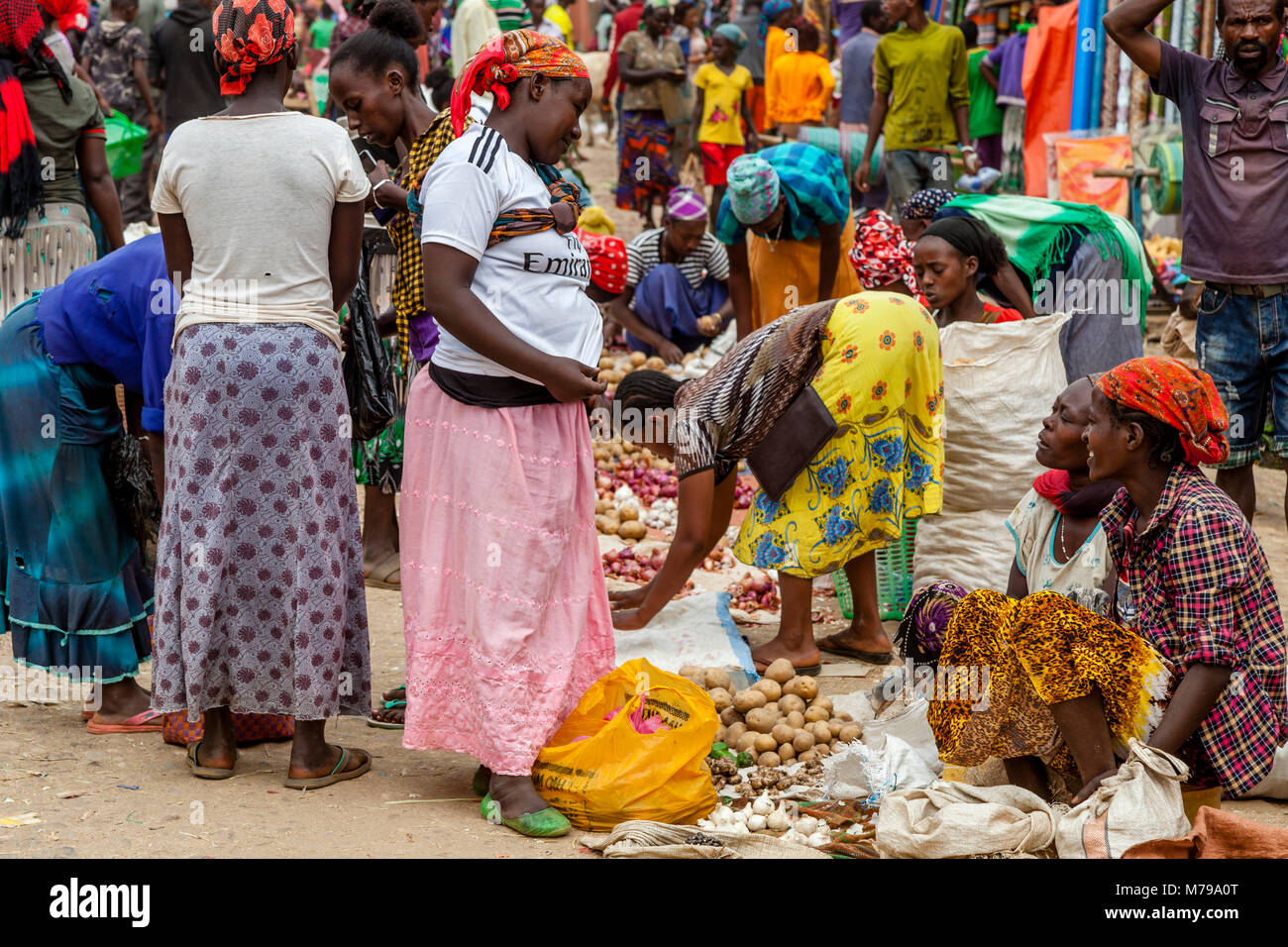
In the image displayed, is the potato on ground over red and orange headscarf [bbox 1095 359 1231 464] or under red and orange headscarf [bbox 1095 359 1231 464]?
under

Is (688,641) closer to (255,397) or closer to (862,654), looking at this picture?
(862,654)

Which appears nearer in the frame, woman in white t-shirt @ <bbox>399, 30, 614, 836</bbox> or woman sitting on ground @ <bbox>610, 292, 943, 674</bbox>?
woman in white t-shirt @ <bbox>399, 30, 614, 836</bbox>

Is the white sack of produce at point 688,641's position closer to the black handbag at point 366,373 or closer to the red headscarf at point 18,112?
the black handbag at point 366,373

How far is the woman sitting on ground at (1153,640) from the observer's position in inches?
123

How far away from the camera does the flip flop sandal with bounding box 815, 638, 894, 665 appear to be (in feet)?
15.8

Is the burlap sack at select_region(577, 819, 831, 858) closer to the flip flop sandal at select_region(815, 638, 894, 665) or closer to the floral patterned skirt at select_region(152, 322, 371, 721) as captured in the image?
the floral patterned skirt at select_region(152, 322, 371, 721)

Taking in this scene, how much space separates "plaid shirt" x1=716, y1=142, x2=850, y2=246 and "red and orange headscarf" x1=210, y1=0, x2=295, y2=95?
2.74m

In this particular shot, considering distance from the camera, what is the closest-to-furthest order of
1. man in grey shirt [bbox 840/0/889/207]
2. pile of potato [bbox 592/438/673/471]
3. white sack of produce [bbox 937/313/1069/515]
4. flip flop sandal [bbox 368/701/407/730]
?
1. flip flop sandal [bbox 368/701/407/730]
2. white sack of produce [bbox 937/313/1069/515]
3. pile of potato [bbox 592/438/673/471]
4. man in grey shirt [bbox 840/0/889/207]

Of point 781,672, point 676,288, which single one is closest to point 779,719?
point 781,672

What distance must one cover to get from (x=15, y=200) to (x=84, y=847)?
12.8 feet

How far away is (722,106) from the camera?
1180 cm

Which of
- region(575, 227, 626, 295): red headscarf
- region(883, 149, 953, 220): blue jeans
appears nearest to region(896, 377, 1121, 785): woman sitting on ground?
region(575, 227, 626, 295): red headscarf

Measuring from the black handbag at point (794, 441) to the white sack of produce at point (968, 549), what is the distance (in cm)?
72

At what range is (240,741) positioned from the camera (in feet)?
12.7
